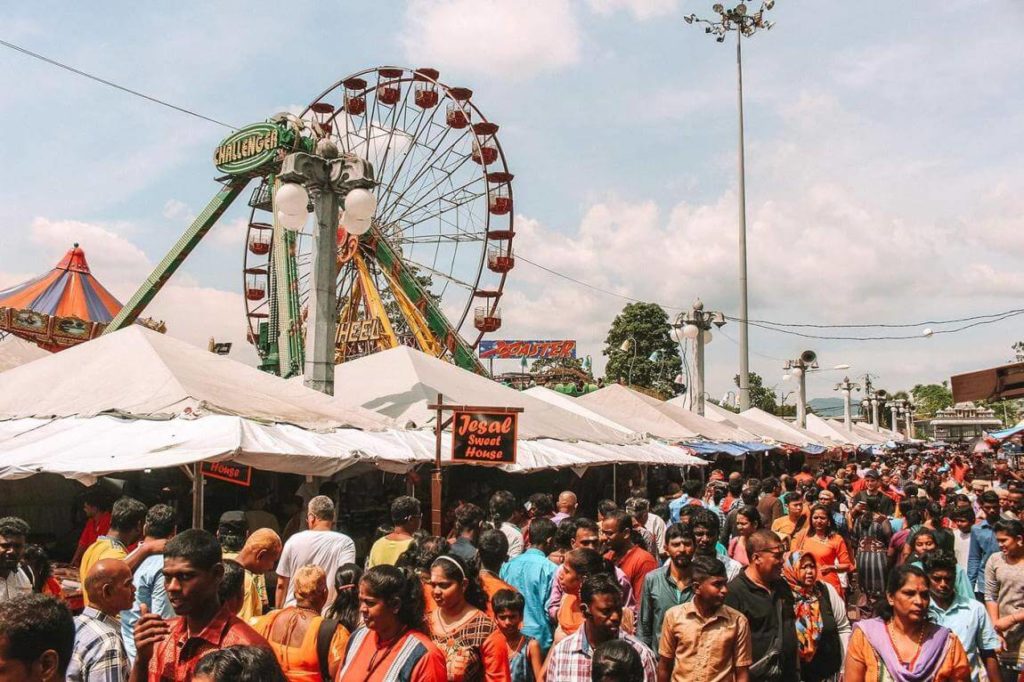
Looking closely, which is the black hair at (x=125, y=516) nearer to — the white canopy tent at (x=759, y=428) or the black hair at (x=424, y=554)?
the black hair at (x=424, y=554)

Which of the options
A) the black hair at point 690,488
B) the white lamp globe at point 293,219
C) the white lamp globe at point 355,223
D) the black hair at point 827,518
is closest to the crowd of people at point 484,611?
the black hair at point 827,518

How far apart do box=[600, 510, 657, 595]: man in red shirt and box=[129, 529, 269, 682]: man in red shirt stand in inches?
114

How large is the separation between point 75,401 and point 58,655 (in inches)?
334

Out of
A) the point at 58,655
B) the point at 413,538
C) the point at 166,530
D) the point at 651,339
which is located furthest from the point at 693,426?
the point at 651,339

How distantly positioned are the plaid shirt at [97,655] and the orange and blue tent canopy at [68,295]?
31181 millimetres

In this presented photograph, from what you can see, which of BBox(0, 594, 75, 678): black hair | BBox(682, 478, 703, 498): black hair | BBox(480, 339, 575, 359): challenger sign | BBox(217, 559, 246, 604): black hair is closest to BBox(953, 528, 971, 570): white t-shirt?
BBox(682, 478, 703, 498): black hair

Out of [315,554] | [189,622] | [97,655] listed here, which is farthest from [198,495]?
[189,622]

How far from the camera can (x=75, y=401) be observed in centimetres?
989

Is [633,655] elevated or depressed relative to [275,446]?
depressed

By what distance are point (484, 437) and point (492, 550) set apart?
13.4ft

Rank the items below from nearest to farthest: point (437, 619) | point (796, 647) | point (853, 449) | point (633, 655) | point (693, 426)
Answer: point (633, 655) < point (437, 619) < point (796, 647) < point (693, 426) < point (853, 449)

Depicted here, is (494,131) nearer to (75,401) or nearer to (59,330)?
(59,330)

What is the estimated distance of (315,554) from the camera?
17.6ft

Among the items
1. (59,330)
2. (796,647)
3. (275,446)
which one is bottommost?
(796,647)
